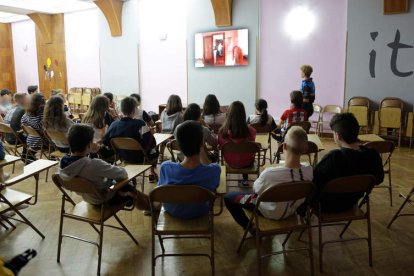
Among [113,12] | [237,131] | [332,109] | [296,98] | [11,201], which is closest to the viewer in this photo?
[11,201]

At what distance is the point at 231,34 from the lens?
8008 mm

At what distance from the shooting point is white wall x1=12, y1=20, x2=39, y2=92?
12.7m

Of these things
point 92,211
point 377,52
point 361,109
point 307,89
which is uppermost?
point 377,52

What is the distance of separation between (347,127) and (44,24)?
11.2m

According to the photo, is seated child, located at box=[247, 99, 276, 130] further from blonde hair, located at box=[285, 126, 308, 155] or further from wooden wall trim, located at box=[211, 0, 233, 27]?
wooden wall trim, located at box=[211, 0, 233, 27]

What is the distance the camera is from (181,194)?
7.41ft

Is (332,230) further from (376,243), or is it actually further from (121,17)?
(121,17)

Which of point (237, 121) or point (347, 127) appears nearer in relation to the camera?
point (347, 127)

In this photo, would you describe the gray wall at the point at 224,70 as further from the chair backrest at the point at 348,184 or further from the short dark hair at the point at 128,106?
the chair backrest at the point at 348,184

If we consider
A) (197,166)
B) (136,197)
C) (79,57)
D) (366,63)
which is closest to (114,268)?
(136,197)

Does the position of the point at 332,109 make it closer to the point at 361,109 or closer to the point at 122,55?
the point at 361,109

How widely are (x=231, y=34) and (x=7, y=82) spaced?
950 centimetres

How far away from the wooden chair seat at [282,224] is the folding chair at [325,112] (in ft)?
16.5

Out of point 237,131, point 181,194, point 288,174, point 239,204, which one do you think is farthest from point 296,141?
point 237,131
